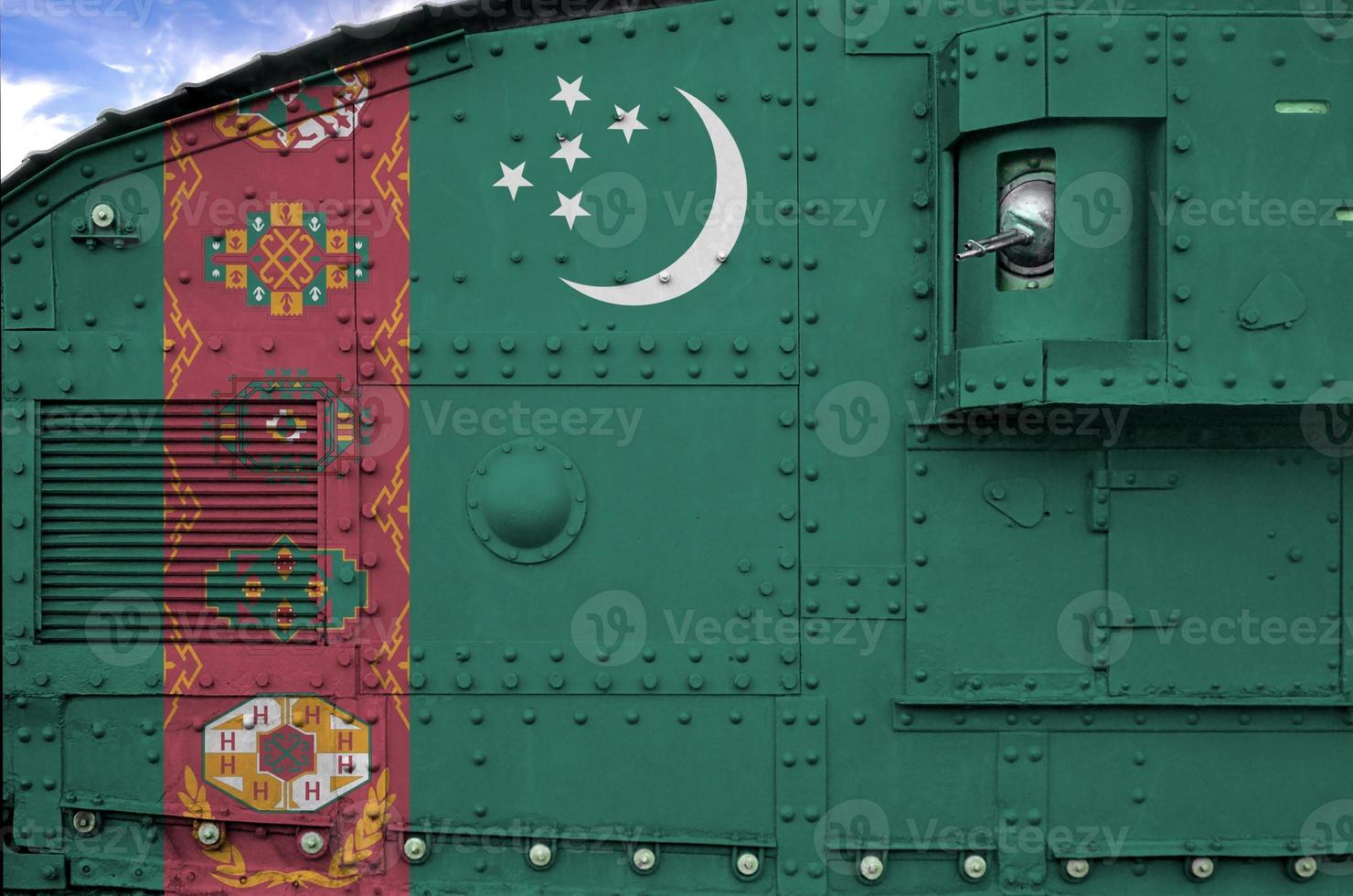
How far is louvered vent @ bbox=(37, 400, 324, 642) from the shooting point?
3330 mm

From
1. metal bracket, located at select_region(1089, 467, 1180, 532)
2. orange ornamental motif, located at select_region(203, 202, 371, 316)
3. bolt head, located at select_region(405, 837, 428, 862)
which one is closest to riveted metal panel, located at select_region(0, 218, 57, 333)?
orange ornamental motif, located at select_region(203, 202, 371, 316)

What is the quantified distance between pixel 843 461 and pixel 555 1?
6.23ft

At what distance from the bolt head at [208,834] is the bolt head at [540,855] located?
1.09 metres

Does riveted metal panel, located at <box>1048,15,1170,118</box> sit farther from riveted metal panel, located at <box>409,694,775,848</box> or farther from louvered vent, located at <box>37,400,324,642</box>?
louvered vent, located at <box>37,400,324,642</box>

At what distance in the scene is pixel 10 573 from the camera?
3330mm

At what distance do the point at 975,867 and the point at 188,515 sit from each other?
2.99m

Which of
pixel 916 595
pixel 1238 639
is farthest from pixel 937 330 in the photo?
pixel 1238 639

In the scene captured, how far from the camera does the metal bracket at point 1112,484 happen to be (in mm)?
3232

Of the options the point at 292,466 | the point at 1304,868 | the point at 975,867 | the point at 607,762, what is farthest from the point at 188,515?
the point at 1304,868

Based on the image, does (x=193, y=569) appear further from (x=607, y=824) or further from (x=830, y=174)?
(x=830, y=174)

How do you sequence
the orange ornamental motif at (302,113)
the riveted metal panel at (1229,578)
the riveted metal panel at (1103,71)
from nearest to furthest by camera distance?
the riveted metal panel at (1103,71)
the riveted metal panel at (1229,578)
the orange ornamental motif at (302,113)

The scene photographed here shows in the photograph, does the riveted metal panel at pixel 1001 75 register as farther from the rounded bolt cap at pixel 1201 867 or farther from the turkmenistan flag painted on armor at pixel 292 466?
the rounded bolt cap at pixel 1201 867

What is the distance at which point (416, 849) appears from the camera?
130 inches

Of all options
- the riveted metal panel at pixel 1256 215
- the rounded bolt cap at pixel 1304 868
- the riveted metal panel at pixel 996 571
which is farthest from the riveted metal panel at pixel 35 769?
the rounded bolt cap at pixel 1304 868
